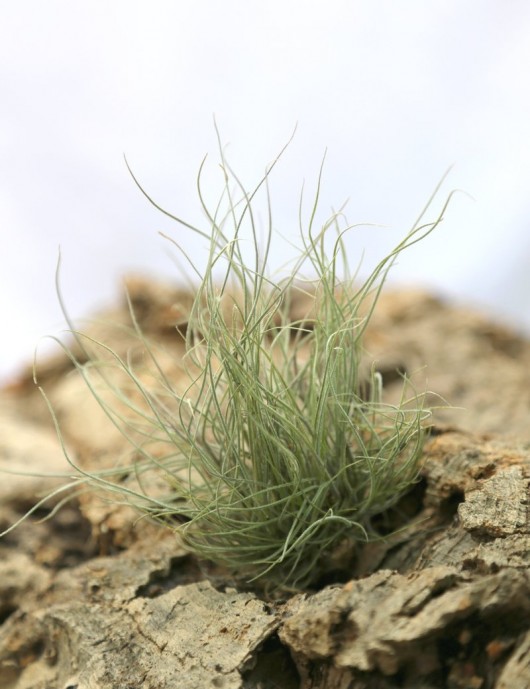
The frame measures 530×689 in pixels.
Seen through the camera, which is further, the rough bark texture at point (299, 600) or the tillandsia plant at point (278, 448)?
the tillandsia plant at point (278, 448)

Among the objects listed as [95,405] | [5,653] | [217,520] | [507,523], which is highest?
[507,523]

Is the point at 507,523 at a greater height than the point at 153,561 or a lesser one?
greater

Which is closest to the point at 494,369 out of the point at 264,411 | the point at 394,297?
the point at 394,297

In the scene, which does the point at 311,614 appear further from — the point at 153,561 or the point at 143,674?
the point at 153,561

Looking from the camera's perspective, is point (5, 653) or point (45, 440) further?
point (45, 440)

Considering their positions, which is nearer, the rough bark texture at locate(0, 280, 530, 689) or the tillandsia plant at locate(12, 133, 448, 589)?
the rough bark texture at locate(0, 280, 530, 689)

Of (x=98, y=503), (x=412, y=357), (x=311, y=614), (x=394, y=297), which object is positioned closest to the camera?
(x=311, y=614)

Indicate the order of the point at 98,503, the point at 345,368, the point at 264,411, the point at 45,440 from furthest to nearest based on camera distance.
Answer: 1. the point at 45,440
2. the point at 98,503
3. the point at 345,368
4. the point at 264,411
